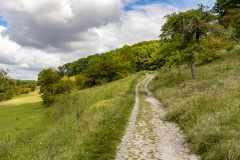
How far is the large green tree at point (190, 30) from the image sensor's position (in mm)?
27848

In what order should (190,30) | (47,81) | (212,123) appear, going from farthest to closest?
(47,81), (190,30), (212,123)

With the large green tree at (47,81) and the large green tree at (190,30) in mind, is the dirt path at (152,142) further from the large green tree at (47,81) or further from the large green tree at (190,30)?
the large green tree at (47,81)

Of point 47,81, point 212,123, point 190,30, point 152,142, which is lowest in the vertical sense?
point 152,142

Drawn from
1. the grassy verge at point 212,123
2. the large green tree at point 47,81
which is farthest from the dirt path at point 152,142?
the large green tree at point 47,81

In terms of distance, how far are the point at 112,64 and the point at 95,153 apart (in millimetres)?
75994

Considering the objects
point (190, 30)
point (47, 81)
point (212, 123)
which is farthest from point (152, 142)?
point (47, 81)

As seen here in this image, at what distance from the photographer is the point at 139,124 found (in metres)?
14.2

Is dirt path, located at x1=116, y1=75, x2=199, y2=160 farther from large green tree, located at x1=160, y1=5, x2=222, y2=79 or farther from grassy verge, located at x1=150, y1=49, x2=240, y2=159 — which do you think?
large green tree, located at x1=160, y1=5, x2=222, y2=79

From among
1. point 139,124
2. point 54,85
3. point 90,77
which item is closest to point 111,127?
point 139,124

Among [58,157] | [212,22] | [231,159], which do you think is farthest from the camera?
[212,22]

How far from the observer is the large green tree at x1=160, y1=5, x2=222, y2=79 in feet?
91.4

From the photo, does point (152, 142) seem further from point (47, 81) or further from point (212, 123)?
point (47, 81)

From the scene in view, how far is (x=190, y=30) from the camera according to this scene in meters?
28.5

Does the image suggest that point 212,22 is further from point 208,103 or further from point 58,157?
point 58,157
